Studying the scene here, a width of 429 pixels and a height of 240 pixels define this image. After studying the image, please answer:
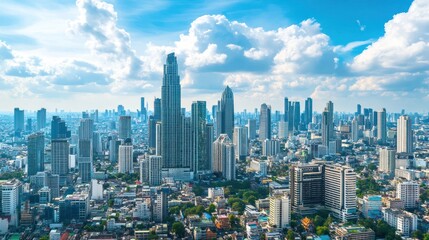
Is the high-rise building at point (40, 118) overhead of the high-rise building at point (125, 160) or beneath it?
overhead

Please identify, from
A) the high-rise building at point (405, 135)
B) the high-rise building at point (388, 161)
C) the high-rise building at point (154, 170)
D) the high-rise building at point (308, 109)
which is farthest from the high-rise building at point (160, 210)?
the high-rise building at point (308, 109)

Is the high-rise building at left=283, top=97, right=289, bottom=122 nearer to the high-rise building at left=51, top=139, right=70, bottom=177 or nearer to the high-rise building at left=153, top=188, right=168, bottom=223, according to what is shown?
the high-rise building at left=51, top=139, right=70, bottom=177

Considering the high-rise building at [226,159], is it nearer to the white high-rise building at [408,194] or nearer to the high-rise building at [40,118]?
the white high-rise building at [408,194]

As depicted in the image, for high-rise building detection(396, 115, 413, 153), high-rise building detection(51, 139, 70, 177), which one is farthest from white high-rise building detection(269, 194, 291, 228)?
high-rise building detection(396, 115, 413, 153)

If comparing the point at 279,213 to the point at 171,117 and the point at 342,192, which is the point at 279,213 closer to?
the point at 342,192

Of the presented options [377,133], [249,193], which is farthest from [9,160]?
[377,133]

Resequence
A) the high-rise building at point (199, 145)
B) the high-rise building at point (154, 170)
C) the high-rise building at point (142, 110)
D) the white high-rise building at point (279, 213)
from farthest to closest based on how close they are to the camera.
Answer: the high-rise building at point (142, 110) → the high-rise building at point (199, 145) → the high-rise building at point (154, 170) → the white high-rise building at point (279, 213)
